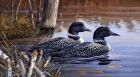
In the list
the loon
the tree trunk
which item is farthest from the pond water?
the tree trunk

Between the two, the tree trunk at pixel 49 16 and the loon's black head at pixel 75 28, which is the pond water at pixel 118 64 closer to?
the loon's black head at pixel 75 28

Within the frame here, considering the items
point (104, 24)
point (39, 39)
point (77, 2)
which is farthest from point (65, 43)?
point (77, 2)

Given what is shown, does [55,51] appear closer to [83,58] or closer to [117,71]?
[83,58]

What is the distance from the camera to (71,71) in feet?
34.8

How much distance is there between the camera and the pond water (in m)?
10.4

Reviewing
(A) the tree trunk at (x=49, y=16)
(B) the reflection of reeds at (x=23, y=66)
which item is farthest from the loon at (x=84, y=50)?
(A) the tree trunk at (x=49, y=16)

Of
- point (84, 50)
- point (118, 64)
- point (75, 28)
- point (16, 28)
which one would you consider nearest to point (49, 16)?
point (16, 28)

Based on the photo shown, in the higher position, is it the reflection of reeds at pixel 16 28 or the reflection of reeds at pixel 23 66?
the reflection of reeds at pixel 23 66

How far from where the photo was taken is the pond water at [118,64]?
1041 centimetres

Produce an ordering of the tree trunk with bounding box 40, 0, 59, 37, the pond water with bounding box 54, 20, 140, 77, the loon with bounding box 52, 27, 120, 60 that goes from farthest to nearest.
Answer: the tree trunk with bounding box 40, 0, 59, 37
the loon with bounding box 52, 27, 120, 60
the pond water with bounding box 54, 20, 140, 77

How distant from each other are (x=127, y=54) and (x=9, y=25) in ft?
13.8

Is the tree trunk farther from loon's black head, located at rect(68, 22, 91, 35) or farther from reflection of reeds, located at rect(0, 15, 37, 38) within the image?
loon's black head, located at rect(68, 22, 91, 35)

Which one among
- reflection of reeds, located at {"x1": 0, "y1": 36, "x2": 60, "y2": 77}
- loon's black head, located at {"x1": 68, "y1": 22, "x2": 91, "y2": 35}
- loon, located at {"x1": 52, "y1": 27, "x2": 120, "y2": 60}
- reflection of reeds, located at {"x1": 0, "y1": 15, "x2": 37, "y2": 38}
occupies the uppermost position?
reflection of reeds, located at {"x1": 0, "y1": 36, "x2": 60, "y2": 77}

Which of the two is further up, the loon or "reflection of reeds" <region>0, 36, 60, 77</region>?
"reflection of reeds" <region>0, 36, 60, 77</region>
